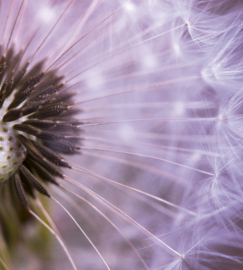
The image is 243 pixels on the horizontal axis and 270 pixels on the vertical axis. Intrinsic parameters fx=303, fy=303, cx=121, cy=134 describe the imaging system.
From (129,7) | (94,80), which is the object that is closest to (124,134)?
(94,80)

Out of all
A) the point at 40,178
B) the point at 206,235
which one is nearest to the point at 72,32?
the point at 40,178

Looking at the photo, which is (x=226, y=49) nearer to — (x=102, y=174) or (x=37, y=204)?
(x=102, y=174)

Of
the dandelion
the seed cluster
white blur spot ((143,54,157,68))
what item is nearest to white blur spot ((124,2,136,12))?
the dandelion

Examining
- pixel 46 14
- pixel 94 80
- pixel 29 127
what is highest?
pixel 46 14

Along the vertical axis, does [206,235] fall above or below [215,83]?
below

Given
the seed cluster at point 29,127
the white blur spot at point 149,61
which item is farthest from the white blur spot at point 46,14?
the white blur spot at point 149,61

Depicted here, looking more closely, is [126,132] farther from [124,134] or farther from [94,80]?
[94,80]

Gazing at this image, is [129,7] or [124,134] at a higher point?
[129,7]

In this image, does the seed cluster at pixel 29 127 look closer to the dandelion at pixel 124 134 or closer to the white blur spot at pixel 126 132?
the dandelion at pixel 124 134
